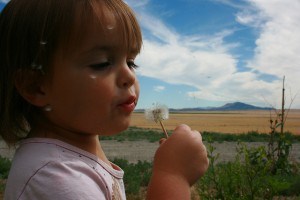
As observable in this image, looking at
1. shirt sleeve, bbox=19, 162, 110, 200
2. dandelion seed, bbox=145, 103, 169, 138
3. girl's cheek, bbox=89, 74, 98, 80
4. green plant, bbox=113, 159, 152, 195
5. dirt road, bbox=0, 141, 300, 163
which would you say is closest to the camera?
shirt sleeve, bbox=19, 162, 110, 200

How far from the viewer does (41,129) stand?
130 centimetres

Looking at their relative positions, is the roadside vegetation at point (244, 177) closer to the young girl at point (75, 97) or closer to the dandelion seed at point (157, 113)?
the dandelion seed at point (157, 113)

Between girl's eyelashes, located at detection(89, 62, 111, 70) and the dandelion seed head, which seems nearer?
girl's eyelashes, located at detection(89, 62, 111, 70)

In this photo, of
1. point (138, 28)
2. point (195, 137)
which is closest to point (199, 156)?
point (195, 137)

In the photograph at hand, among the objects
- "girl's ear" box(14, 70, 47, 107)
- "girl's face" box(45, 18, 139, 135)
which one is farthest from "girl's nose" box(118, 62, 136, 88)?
"girl's ear" box(14, 70, 47, 107)

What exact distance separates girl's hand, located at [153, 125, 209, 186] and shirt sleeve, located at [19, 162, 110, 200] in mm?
242

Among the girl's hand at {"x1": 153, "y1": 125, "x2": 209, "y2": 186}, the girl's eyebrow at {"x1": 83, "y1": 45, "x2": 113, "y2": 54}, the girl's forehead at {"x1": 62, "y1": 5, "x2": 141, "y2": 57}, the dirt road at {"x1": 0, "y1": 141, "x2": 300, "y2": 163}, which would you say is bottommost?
the dirt road at {"x1": 0, "y1": 141, "x2": 300, "y2": 163}

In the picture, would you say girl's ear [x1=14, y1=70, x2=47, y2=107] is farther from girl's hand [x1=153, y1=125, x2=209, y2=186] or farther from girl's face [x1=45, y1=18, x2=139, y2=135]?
girl's hand [x1=153, y1=125, x2=209, y2=186]

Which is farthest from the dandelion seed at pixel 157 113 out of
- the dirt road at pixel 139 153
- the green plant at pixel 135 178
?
the dirt road at pixel 139 153

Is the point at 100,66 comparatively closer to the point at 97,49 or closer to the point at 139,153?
the point at 97,49

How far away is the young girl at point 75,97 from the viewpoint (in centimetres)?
114

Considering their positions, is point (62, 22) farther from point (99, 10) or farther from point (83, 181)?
point (83, 181)

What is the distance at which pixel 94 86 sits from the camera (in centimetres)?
117

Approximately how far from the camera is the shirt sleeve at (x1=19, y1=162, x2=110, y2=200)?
1067mm
